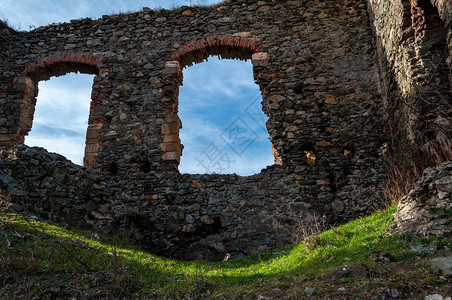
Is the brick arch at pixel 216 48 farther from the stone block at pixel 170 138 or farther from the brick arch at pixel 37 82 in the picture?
the brick arch at pixel 37 82

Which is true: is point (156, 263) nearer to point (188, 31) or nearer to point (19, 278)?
point (19, 278)

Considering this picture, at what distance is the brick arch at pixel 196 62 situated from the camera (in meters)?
7.14

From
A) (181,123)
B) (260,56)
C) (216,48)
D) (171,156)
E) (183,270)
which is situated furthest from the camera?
(216,48)

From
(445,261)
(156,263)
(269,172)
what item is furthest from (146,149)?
(445,261)

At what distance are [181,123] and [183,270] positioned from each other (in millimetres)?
3760

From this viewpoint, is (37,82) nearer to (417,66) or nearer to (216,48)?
(216,48)

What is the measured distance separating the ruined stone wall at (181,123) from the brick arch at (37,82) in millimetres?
31

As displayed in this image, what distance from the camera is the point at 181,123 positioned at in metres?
7.52

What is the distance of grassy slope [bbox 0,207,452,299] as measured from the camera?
2.92 meters

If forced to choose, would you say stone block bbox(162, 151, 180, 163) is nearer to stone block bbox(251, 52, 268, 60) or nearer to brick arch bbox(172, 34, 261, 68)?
brick arch bbox(172, 34, 261, 68)

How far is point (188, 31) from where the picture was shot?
8.04 m

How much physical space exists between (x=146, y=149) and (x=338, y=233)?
13.8 ft

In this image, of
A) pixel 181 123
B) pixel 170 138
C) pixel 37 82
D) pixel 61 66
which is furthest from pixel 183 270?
pixel 37 82

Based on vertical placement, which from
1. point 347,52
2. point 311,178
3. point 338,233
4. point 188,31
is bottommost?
point 338,233
